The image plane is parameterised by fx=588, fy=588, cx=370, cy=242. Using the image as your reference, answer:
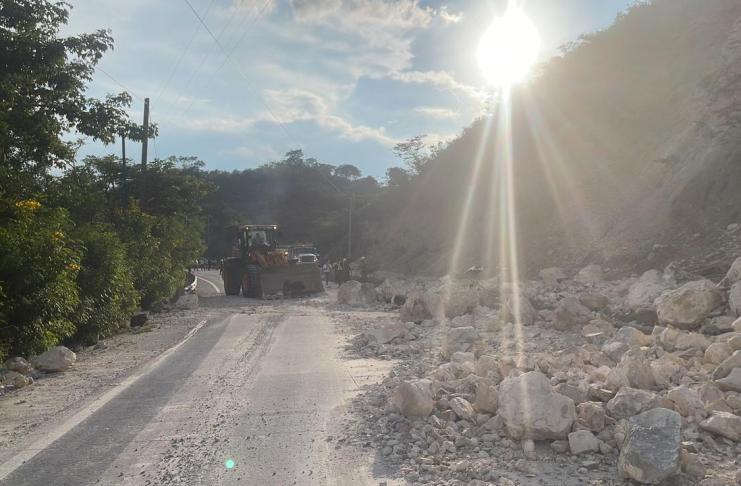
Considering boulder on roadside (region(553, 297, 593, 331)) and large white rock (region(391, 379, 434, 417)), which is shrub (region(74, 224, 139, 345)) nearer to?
large white rock (region(391, 379, 434, 417))

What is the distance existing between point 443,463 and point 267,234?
20797 millimetres

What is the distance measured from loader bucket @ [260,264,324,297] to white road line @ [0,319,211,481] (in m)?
12.5

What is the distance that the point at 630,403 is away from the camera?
5.00m

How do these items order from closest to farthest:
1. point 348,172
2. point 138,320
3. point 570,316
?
point 570,316
point 138,320
point 348,172

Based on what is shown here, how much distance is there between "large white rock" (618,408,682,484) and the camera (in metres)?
3.98

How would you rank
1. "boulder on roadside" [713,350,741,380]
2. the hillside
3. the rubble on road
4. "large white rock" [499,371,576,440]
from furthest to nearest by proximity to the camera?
1. the hillside
2. "boulder on roadside" [713,350,741,380]
3. "large white rock" [499,371,576,440]
4. the rubble on road

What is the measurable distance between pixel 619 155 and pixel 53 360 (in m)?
21.9

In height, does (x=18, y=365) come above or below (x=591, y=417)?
below

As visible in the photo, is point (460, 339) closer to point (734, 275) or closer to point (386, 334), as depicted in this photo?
point (386, 334)

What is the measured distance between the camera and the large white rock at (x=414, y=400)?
5688 mm

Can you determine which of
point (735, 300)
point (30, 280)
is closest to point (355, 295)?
point (30, 280)

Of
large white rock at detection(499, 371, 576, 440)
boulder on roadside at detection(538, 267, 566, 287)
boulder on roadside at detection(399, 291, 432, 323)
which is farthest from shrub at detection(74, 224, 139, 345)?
boulder on roadside at detection(538, 267, 566, 287)

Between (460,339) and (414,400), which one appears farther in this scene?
(460,339)

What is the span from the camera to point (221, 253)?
80.9 m
